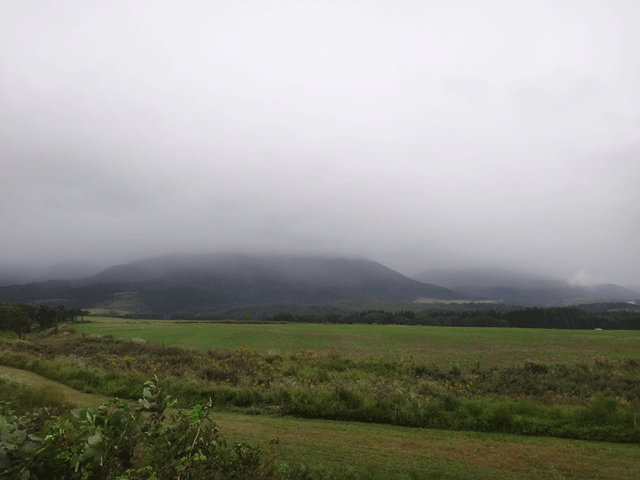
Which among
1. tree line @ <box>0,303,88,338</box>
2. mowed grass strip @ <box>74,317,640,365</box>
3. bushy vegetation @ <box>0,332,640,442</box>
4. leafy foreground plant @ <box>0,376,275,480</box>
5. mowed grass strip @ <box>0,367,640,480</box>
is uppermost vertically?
leafy foreground plant @ <box>0,376,275,480</box>

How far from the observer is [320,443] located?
8.35 meters

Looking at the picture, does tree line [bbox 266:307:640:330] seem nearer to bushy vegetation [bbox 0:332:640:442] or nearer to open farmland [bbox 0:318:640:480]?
bushy vegetation [bbox 0:332:640:442]

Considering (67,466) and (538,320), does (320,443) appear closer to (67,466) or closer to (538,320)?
(67,466)

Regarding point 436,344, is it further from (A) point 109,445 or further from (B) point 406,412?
(A) point 109,445

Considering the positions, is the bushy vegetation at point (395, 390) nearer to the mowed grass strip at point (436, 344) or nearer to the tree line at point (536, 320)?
the mowed grass strip at point (436, 344)

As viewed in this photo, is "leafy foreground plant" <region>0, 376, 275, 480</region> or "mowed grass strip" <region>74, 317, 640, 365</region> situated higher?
"leafy foreground plant" <region>0, 376, 275, 480</region>

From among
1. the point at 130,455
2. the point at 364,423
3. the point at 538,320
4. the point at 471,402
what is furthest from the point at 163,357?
the point at 538,320

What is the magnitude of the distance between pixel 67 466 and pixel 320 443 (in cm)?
706

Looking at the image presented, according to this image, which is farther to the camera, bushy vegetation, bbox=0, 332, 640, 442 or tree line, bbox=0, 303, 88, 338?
tree line, bbox=0, 303, 88, 338

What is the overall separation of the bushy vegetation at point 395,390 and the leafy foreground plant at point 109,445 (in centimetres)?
625

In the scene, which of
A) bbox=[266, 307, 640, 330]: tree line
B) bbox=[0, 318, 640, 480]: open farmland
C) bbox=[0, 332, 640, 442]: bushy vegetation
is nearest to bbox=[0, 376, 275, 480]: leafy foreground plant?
bbox=[0, 318, 640, 480]: open farmland

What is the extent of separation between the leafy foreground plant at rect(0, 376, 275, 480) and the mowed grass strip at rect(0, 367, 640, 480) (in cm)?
442

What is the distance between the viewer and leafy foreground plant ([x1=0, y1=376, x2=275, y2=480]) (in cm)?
230

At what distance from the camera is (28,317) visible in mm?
76438
